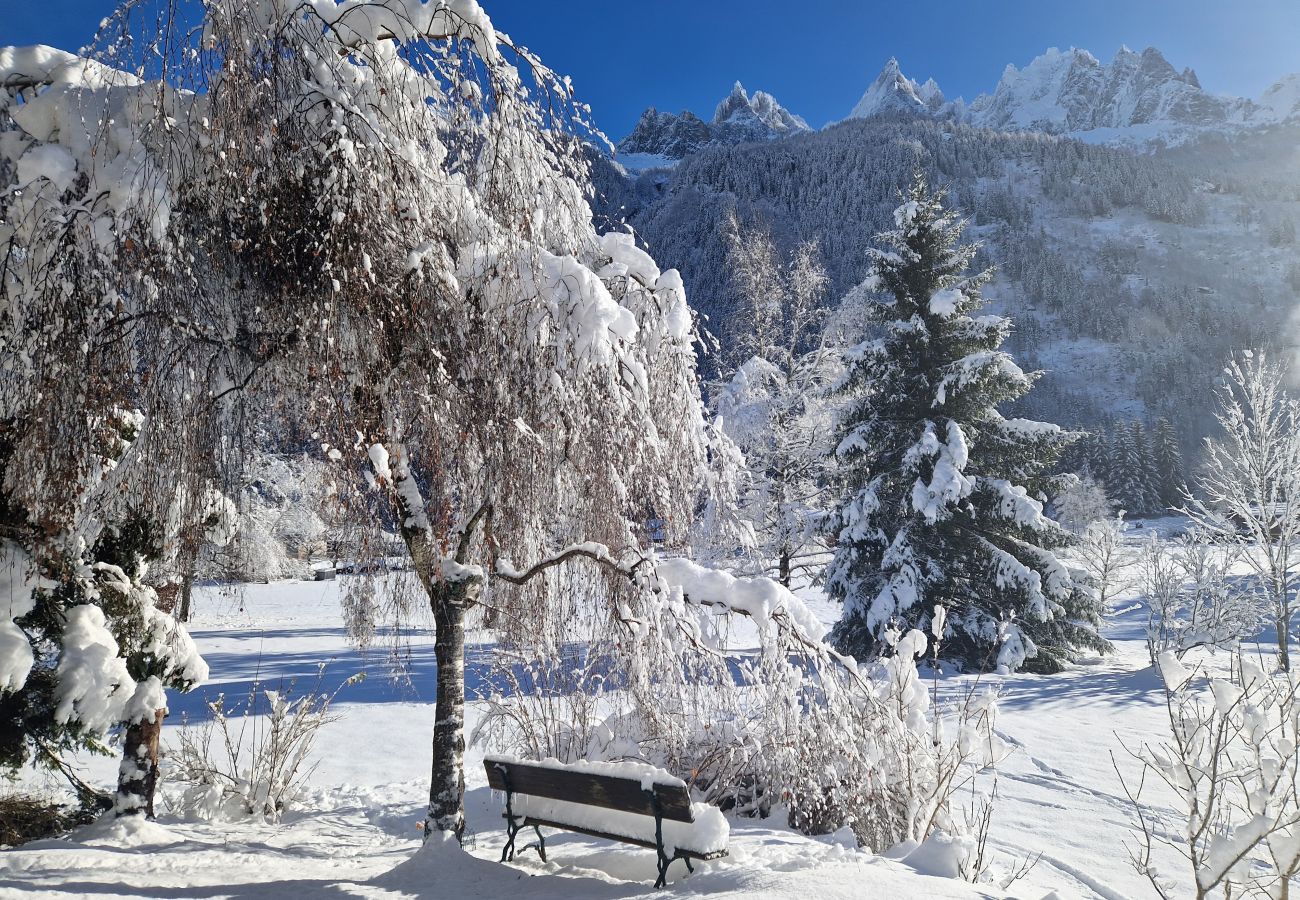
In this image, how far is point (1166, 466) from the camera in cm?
5766

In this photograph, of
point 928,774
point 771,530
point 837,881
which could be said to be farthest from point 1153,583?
point 837,881

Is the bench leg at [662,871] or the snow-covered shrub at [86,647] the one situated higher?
the snow-covered shrub at [86,647]

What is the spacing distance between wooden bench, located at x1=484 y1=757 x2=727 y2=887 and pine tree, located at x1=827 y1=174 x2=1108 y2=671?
9281 mm

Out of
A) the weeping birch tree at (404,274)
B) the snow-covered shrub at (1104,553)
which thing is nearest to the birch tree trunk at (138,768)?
the weeping birch tree at (404,274)

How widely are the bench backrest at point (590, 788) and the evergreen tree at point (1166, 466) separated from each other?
6330 cm

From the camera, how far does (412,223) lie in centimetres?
367

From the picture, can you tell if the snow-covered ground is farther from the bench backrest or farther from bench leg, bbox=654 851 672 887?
the bench backrest

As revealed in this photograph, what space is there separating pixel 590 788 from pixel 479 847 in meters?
1.45

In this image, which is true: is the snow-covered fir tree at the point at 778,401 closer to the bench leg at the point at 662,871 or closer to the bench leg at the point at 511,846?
the bench leg at the point at 511,846

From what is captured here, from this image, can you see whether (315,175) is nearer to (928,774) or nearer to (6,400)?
(6,400)

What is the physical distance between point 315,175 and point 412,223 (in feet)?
1.56

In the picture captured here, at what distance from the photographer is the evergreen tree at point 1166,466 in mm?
56219

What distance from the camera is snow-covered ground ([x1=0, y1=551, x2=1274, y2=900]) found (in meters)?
4.01

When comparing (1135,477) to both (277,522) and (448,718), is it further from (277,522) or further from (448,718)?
(448,718)
